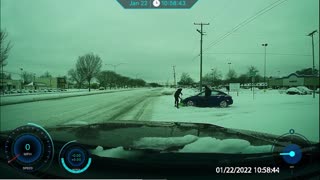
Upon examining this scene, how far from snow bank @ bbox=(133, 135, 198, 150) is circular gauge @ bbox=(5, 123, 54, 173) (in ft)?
2.40

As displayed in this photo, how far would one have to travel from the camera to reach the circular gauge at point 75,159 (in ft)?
7.81

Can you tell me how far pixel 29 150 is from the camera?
2.53 m

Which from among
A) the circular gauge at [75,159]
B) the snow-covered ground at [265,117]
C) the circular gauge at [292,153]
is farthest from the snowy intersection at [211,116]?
the circular gauge at [292,153]

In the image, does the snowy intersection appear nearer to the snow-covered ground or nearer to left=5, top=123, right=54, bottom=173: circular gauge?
the snow-covered ground

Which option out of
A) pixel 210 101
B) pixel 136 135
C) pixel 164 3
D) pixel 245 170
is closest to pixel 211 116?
pixel 210 101

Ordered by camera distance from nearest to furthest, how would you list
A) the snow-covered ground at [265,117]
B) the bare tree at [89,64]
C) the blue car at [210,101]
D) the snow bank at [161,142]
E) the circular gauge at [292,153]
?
the circular gauge at [292,153] < the snow bank at [161,142] < the bare tree at [89,64] < the snow-covered ground at [265,117] < the blue car at [210,101]

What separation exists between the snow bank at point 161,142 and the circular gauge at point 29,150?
2.40 ft

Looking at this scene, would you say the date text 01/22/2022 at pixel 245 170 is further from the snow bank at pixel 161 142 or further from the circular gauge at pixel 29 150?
the circular gauge at pixel 29 150

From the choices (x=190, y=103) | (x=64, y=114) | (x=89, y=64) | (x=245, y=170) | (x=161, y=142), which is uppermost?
(x=89, y=64)

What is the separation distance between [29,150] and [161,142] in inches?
43.4

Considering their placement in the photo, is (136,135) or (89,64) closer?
(136,135)
